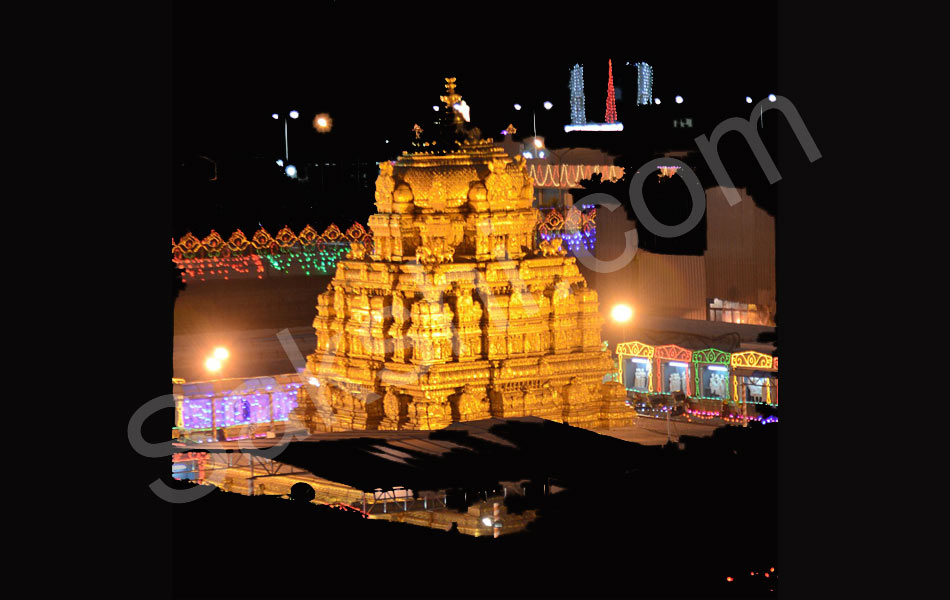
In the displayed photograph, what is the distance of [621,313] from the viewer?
3497 centimetres

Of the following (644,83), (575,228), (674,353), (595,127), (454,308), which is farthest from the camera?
(595,127)

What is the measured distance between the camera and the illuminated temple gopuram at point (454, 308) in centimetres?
2677

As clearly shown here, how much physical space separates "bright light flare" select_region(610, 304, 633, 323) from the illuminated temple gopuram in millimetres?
6835

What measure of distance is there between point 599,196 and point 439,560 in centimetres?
1901

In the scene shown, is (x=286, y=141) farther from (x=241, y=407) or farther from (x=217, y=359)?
(x=241, y=407)

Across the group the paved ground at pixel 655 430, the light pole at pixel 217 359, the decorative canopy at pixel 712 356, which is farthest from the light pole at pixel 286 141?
the paved ground at pixel 655 430

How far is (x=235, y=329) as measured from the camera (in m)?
34.6

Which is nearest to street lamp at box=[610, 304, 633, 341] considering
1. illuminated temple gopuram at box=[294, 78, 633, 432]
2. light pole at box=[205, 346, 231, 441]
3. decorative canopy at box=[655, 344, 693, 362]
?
decorative canopy at box=[655, 344, 693, 362]

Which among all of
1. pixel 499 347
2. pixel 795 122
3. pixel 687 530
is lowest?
pixel 687 530

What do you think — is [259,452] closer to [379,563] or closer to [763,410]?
[379,563]

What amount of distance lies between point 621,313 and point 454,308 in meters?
8.53

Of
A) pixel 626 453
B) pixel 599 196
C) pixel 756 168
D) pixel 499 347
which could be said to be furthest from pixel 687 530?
pixel 599 196

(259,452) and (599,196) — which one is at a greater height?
(599,196)

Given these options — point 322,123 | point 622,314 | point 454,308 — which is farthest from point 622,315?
point 322,123
